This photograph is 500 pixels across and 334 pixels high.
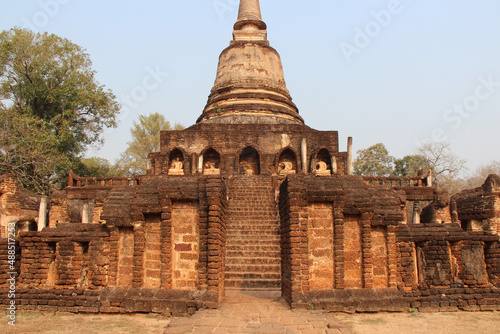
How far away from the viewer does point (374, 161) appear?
36281mm

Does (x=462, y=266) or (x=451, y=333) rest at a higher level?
(x=462, y=266)

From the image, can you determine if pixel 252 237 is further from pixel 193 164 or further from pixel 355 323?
pixel 193 164

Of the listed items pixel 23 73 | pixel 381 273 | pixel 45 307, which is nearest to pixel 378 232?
pixel 381 273

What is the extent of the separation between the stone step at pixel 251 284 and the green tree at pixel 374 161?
1108 inches

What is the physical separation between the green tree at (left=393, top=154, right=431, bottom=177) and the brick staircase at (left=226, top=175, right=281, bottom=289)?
69.7ft

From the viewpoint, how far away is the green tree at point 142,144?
33.0 meters

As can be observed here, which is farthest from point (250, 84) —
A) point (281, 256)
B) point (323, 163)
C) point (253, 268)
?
point (281, 256)

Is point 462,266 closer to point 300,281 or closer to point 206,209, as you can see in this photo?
point 300,281

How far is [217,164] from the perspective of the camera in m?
19.1

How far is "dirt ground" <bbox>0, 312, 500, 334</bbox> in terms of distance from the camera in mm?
6445

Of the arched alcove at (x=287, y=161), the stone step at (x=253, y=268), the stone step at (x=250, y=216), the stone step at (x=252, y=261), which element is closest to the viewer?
the stone step at (x=253, y=268)

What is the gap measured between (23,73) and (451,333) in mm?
23633

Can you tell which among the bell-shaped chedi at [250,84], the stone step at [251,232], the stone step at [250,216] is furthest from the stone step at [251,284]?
the bell-shaped chedi at [250,84]

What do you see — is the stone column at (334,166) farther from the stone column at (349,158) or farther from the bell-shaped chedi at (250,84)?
the bell-shaped chedi at (250,84)
